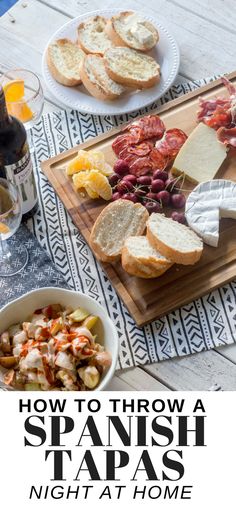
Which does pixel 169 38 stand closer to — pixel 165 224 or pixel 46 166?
pixel 46 166

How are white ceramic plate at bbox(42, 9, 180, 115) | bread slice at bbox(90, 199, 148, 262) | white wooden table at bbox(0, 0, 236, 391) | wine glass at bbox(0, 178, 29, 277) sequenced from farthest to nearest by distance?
white wooden table at bbox(0, 0, 236, 391) → white ceramic plate at bbox(42, 9, 180, 115) → bread slice at bbox(90, 199, 148, 262) → wine glass at bbox(0, 178, 29, 277)

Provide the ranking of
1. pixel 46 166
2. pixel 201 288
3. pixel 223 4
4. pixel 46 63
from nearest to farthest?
1. pixel 201 288
2. pixel 46 166
3. pixel 46 63
4. pixel 223 4

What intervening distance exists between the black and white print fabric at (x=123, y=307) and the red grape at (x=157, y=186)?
9.0 inches

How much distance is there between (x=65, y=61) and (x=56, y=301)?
0.89m

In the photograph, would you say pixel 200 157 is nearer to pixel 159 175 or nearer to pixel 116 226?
pixel 159 175

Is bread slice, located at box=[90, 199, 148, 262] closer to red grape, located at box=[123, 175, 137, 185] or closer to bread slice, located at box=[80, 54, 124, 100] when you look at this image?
red grape, located at box=[123, 175, 137, 185]

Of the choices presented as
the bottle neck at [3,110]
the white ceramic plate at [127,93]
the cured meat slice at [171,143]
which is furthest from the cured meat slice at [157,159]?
the bottle neck at [3,110]

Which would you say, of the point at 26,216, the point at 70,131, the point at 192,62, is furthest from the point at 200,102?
the point at 26,216

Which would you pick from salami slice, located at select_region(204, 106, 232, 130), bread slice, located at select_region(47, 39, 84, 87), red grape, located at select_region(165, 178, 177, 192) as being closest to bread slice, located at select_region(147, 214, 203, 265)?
red grape, located at select_region(165, 178, 177, 192)

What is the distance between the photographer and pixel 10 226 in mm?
1723

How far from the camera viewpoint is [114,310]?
A: 5.85 ft

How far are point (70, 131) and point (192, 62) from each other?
0.46m

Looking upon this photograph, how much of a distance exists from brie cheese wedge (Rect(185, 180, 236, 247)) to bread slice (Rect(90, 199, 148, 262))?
122mm

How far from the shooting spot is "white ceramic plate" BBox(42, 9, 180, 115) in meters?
2.15
